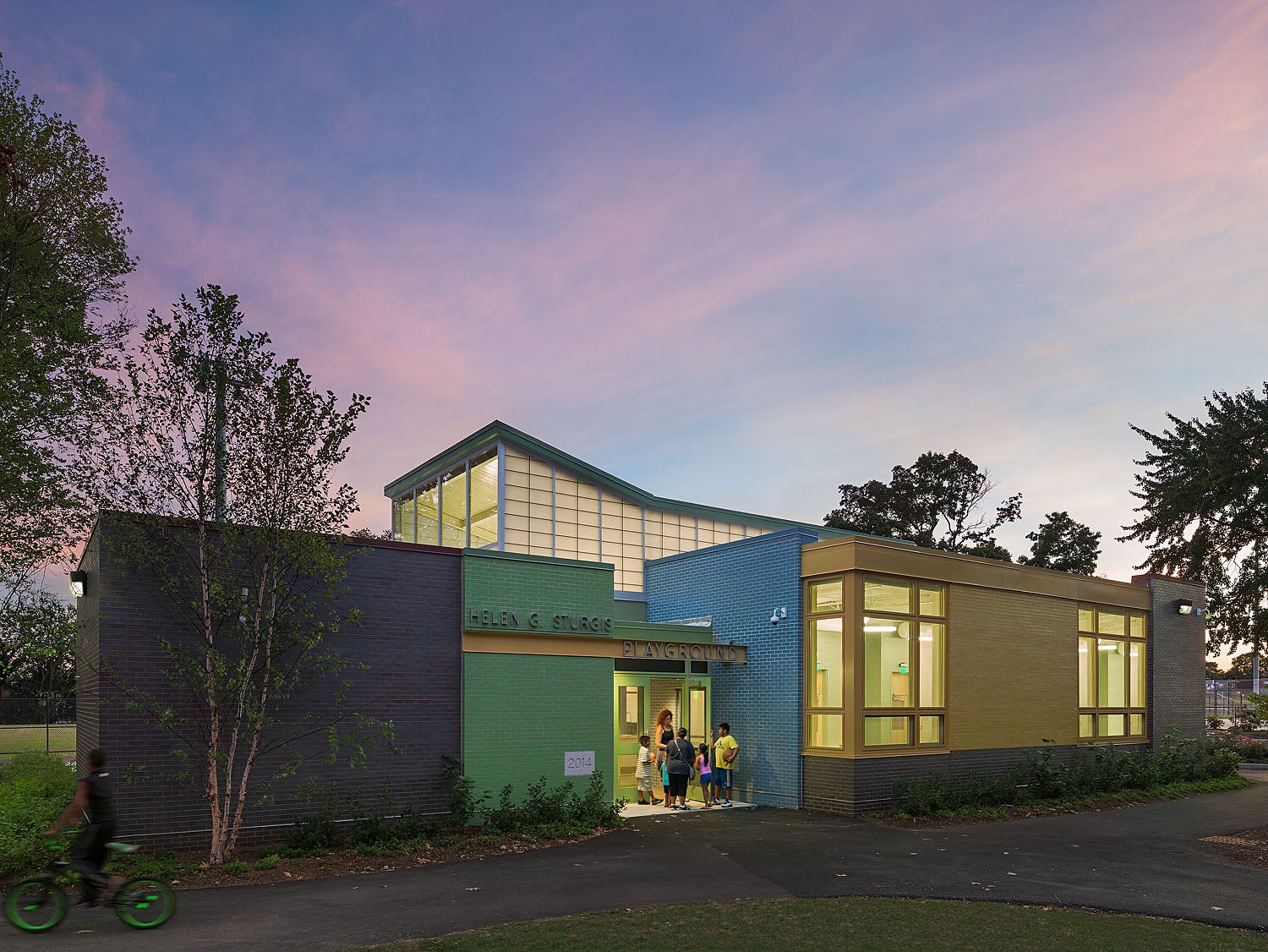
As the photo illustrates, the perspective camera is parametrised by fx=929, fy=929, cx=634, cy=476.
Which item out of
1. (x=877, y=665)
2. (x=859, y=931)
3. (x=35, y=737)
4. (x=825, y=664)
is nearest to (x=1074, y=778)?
(x=877, y=665)

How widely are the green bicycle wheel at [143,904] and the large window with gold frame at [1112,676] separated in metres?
20.5

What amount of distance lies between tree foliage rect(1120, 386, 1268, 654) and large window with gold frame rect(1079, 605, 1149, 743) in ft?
12.9

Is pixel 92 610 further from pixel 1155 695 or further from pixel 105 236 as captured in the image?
pixel 1155 695

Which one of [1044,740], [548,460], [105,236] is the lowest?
[1044,740]

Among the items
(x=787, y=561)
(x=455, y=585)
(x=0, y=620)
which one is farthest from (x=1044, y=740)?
(x=0, y=620)

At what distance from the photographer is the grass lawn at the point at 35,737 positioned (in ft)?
105

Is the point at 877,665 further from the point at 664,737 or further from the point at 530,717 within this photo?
the point at 530,717

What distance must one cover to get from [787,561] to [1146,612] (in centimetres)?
1243

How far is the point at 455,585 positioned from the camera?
15484 millimetres

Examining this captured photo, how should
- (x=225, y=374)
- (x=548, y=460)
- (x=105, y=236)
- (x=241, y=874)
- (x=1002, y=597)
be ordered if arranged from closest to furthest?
(x=241, y=874), (x=225, y=374), (x=105, y=236), (x=1002, y=597), (x=548, y=460)

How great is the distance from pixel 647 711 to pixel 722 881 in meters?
8.32

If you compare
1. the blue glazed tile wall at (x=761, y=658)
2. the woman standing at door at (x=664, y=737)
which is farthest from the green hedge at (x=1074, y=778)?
the woman standing at door at (x=664, y=737)

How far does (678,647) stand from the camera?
741 inches

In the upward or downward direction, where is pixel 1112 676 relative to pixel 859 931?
upward
